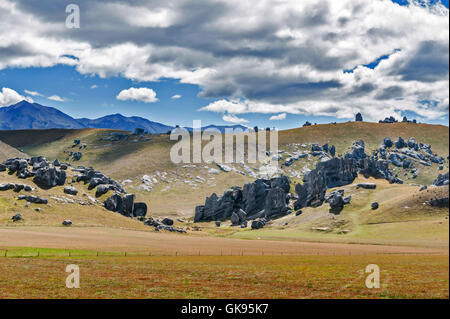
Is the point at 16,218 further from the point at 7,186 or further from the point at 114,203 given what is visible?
the point at 114,203

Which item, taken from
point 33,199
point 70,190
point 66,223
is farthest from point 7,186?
point 66,223

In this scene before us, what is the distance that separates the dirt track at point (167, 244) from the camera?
4097 inches

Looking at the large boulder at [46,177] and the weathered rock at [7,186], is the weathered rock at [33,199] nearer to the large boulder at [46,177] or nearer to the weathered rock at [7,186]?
the weathered rock at [7,186]

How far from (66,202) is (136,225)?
33.9 metres

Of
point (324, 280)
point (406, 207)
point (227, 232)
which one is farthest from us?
point (227, 232)

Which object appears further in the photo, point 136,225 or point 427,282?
point 136,225

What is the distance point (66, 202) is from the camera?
593 ft

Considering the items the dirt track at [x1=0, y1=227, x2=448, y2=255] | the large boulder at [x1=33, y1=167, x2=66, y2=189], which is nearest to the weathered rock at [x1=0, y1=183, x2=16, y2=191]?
the large boulder at [x1=33, y1=167, x2=66, y2=189]

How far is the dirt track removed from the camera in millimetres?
104062

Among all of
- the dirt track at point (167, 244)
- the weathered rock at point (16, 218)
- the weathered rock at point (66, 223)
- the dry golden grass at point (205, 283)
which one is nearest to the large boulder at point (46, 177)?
the weathered rock at point (16, 218)

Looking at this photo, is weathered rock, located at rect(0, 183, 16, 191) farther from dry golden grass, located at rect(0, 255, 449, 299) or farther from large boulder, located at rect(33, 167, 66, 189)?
dry golden grass, located at rect(0, 255, 449, 299)
